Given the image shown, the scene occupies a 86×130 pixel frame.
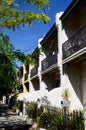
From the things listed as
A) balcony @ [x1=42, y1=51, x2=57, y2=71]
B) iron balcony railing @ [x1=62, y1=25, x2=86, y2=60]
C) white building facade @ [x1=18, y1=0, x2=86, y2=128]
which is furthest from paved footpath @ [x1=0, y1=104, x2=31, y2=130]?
iron balcony railing @ [x1=62, y1=25, x2=86, y2=60]

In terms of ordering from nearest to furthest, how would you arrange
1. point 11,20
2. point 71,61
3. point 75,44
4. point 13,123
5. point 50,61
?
point 11,20 < point 75,44 < point 71,61 < point 13,123 < point 50,61

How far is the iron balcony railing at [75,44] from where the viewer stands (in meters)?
16.2

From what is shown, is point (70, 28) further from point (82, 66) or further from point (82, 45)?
point (82, 45)

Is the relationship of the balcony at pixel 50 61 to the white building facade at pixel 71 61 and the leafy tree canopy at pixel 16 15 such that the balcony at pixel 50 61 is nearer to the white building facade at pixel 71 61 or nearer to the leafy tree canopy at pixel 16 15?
the white building facade at pixel 71 61

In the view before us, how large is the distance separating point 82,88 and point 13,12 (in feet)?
32.8

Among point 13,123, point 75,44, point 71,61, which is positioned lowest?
point 13,123

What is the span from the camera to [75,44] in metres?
17.5

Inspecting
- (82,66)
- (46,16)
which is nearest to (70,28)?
(82,66)

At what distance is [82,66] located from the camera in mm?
19672

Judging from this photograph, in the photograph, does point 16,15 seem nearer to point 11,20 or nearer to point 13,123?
point 11,20

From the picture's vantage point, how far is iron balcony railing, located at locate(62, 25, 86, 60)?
16.2 meters

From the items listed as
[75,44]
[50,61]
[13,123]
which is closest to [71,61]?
[75,44]

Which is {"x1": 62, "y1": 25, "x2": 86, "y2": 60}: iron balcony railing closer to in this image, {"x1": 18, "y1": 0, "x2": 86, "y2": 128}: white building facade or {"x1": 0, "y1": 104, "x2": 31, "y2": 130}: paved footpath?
{"x1": 18, "y1": 0, "x2": 86, "y2": 128}: white building facade

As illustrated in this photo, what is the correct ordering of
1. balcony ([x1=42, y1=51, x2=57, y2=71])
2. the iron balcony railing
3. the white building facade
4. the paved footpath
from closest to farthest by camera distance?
the iron balcony railing, the white building facade, the paved footpath, balcony ([x1=42, y1=51, x2=57, y2=71])
